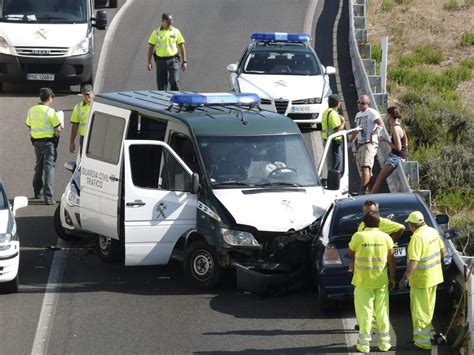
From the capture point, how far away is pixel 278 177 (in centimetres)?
1642

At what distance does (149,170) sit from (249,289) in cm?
251

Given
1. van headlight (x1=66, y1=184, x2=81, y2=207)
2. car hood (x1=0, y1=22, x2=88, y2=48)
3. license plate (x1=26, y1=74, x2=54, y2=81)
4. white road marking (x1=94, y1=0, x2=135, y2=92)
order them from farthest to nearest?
white road marking (x1=94, y1=0, x2=135, y2=92) → license plate (x1=26, y1=74, x2=54, y2=81) → car hood (x1=0, y1=22, x2=88, y2=48) → van headlight (x1=66, y1=184, x2=81, y2=207)

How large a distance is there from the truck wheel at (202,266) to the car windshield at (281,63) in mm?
9475

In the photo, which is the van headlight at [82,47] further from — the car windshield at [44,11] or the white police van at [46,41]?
the car windshield at [44,11]

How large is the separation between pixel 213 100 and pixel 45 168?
461 centimetres

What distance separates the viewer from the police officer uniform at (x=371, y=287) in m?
13.4

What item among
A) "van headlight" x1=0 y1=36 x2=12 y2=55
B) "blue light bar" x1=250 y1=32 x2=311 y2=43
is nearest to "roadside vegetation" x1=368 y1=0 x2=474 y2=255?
"blue light bar" x1=250 y1=32 x2=311 y2=43

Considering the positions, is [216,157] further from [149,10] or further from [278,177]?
[149,10]

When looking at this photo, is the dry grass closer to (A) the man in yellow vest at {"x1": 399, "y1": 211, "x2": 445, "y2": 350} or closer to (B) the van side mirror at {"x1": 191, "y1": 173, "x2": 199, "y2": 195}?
(B) the van side mirror at {"x1": 191, "y1": 173, "x2": 199, "y2": 195}

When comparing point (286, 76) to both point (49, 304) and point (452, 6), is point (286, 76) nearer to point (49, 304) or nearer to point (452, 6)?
point (49, 304)

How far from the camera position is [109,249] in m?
17.3

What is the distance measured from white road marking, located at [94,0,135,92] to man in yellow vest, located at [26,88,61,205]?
6852 mm

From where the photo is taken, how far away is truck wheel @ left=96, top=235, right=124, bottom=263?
1717 centimetres

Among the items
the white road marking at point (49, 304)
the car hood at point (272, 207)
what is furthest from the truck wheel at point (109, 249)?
the car hood at point (272, 207)
